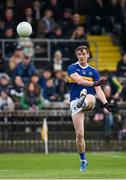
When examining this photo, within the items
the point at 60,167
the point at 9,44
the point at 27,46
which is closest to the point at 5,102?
the point at 27,46

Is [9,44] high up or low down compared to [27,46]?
up

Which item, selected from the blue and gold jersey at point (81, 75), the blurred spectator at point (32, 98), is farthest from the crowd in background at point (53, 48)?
the blue and gold jersey at point (81, 75)

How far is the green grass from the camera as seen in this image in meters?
16.8

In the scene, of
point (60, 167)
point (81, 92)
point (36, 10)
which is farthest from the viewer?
point (36, 10)

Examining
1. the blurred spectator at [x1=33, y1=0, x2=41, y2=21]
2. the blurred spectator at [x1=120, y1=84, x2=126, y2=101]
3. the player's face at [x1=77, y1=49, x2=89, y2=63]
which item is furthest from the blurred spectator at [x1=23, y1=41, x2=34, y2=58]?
the player's face at [x1=77, y1=49, x2=89, y2=63]

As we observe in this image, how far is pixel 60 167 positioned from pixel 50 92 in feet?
32.0

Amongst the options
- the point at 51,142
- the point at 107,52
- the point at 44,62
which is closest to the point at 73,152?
the point at 51,142

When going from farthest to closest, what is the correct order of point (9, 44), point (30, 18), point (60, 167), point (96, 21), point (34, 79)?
1. point (96, 21)
2. point (30, 18)
3. point (9, 44)
4. point (34, 79)
5. point (60, 167)

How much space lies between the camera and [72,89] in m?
19.2

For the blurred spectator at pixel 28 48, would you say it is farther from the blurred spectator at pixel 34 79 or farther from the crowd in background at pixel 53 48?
the blurred spectator at pixel 34 79


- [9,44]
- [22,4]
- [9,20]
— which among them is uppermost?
[22,4]

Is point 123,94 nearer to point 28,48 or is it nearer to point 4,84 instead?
point 28,48

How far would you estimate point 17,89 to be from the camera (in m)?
29.0

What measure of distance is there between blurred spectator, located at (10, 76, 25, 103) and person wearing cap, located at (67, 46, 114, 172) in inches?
379
